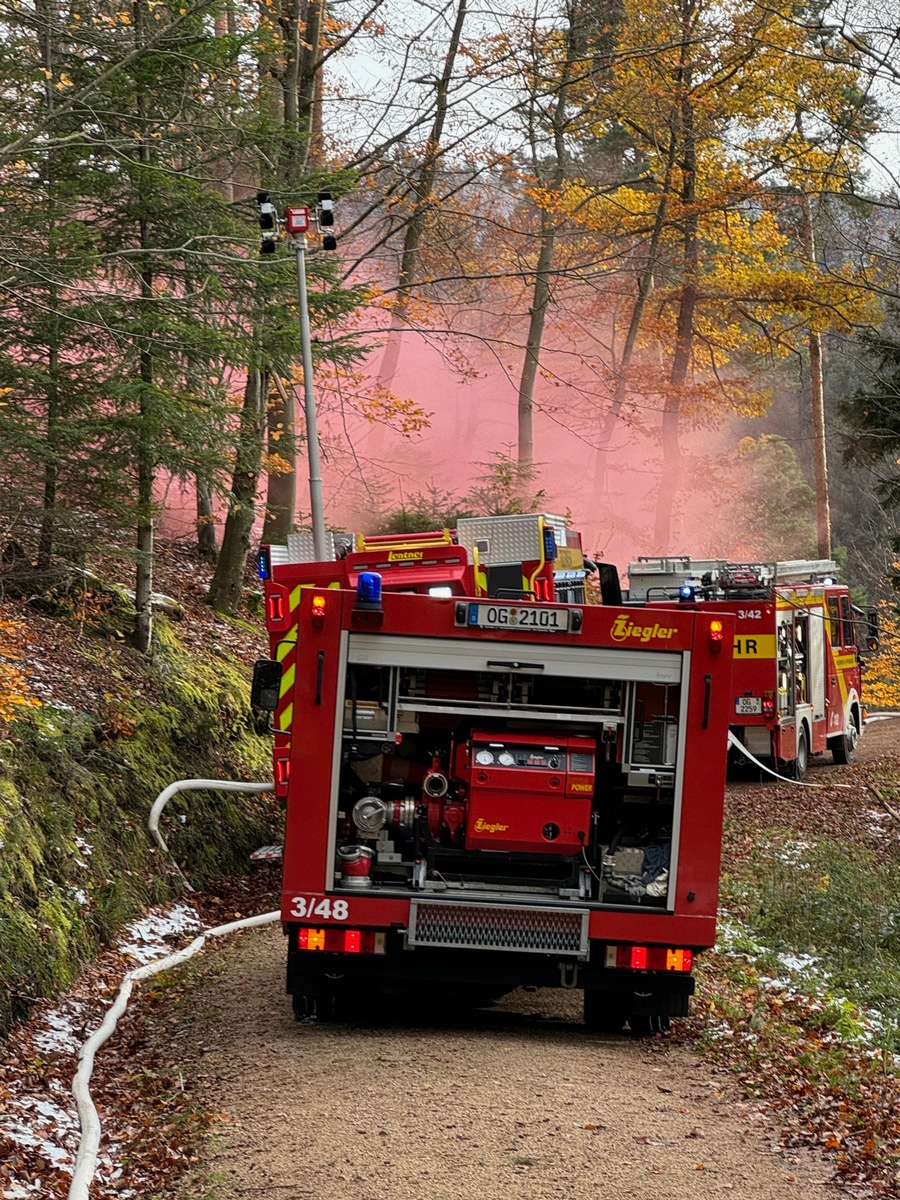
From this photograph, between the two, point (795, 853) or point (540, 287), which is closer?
point (795, 853)

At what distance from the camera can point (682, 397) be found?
119 feet

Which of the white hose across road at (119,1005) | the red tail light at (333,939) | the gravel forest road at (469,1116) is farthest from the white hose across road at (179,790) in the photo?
the red tail light at (333,939)

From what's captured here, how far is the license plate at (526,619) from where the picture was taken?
8.16 metres

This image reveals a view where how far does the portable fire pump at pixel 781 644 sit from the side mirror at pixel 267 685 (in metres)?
10.1

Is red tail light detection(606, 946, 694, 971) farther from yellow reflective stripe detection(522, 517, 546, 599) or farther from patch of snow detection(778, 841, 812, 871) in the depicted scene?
patch of snow detection(778, 841, 812, 871)

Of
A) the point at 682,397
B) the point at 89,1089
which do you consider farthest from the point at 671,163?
the point at 89,1089

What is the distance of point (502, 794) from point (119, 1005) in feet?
9.46

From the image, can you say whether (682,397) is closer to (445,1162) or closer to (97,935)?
(97,935)

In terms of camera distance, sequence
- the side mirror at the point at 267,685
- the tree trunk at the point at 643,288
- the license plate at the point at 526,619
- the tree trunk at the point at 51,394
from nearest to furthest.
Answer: the license plate at the point at 526,619
the side mirror at the point at 267,685
the tree trunk at the point at 51,394
the tree trunk at the point at 643,288

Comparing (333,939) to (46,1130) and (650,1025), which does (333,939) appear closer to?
(46,1130)

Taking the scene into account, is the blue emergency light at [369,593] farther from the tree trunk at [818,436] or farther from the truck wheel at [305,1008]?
the tree trunk at [818,436]

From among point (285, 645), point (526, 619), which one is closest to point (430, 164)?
point (285, 645)

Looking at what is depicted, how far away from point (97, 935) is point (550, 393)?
161ft

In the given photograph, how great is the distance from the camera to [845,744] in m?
25.7
